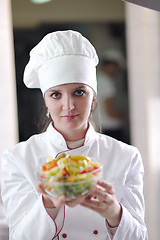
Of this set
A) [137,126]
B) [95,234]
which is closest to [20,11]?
[137,126]

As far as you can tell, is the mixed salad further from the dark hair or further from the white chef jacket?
the dark hair

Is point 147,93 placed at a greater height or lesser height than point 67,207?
greater

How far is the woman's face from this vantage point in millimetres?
1086

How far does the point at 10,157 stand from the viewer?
4.02 ft

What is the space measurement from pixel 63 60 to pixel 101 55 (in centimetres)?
180

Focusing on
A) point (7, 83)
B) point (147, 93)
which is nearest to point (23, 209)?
point (7, 83)

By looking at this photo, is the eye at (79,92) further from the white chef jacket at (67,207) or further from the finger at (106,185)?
the finger at (106,185)

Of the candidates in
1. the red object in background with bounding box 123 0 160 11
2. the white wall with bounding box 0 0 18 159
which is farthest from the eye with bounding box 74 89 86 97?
the white wall with bounding box 0 0 18 159

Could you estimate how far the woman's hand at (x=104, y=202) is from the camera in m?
0.87

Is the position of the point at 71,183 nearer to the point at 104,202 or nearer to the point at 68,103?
the point at 104,202

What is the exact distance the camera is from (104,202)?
2.97 feet

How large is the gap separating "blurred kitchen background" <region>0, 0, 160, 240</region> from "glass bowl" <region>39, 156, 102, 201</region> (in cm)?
192

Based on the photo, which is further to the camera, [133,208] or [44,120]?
[44,120]

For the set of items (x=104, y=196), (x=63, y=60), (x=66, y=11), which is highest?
(x=66, y=11)
